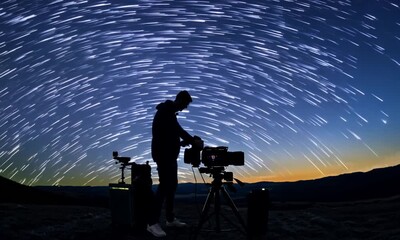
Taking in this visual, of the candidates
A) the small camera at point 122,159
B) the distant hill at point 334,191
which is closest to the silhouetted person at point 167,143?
the small camera at point 122,159

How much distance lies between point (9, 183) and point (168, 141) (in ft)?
197

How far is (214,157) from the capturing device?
5.07 m

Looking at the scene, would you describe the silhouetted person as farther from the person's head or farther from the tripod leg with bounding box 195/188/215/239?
the tripod leg with bounding box 195/188/215/239

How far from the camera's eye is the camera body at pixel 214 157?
507 centimetres

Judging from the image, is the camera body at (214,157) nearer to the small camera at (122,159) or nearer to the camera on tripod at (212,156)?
the camera on tripod at (212,156)

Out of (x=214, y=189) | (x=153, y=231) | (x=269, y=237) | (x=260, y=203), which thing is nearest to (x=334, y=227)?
(x=269, y=237)

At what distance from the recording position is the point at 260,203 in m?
5.18

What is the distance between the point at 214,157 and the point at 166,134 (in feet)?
2.93

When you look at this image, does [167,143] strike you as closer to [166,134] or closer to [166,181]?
[166,134]

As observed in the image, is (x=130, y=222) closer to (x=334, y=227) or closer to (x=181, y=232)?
(x=181, y=232)

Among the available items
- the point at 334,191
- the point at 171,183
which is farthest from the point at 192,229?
the point at 334,191

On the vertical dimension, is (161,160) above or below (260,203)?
above

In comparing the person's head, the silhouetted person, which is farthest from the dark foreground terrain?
the person's head

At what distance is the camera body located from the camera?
5.07m
